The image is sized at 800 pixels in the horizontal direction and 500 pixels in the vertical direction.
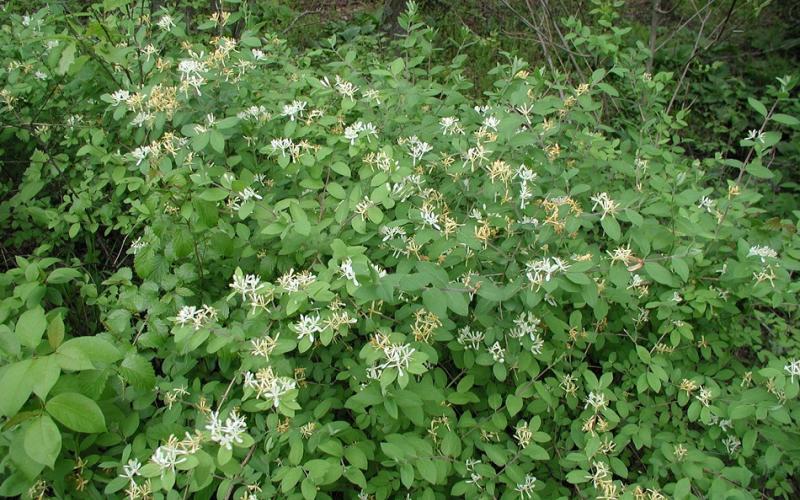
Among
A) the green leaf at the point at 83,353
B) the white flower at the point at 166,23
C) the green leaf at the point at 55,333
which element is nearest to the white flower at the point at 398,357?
the green leaf at the point at 83,353

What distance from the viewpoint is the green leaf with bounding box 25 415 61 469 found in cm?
126

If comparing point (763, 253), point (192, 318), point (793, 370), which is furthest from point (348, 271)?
point (763, 253)

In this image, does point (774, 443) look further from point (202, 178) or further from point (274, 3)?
point (274, 3)

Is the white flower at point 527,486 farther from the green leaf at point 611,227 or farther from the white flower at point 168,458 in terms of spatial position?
the white flower at point 168,458

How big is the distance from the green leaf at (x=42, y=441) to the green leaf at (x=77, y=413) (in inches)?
1.3

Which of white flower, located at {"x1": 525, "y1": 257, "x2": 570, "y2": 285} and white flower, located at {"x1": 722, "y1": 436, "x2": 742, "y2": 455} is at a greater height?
white flower, located at {"x1": 525, "y1": 257, "x2": 570, "y2": 285}

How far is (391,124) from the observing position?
Answer: 8.18 feet

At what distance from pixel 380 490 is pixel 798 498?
1.74 meters

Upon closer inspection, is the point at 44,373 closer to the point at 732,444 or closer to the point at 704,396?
the point at 704,396

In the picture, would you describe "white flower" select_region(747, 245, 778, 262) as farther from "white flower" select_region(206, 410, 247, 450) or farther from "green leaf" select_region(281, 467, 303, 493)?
"white flower" select_region(206, 410, 247, 450)

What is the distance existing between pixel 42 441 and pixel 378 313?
89 cm

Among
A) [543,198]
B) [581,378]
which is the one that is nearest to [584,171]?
[543,198]

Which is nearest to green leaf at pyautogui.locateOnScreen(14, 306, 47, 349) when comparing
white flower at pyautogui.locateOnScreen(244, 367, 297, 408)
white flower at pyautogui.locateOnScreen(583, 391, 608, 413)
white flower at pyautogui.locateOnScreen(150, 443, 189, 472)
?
white flower at pyautogui.locateOnScreen(150, 443, 189, 472)

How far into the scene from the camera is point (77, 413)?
133cm
